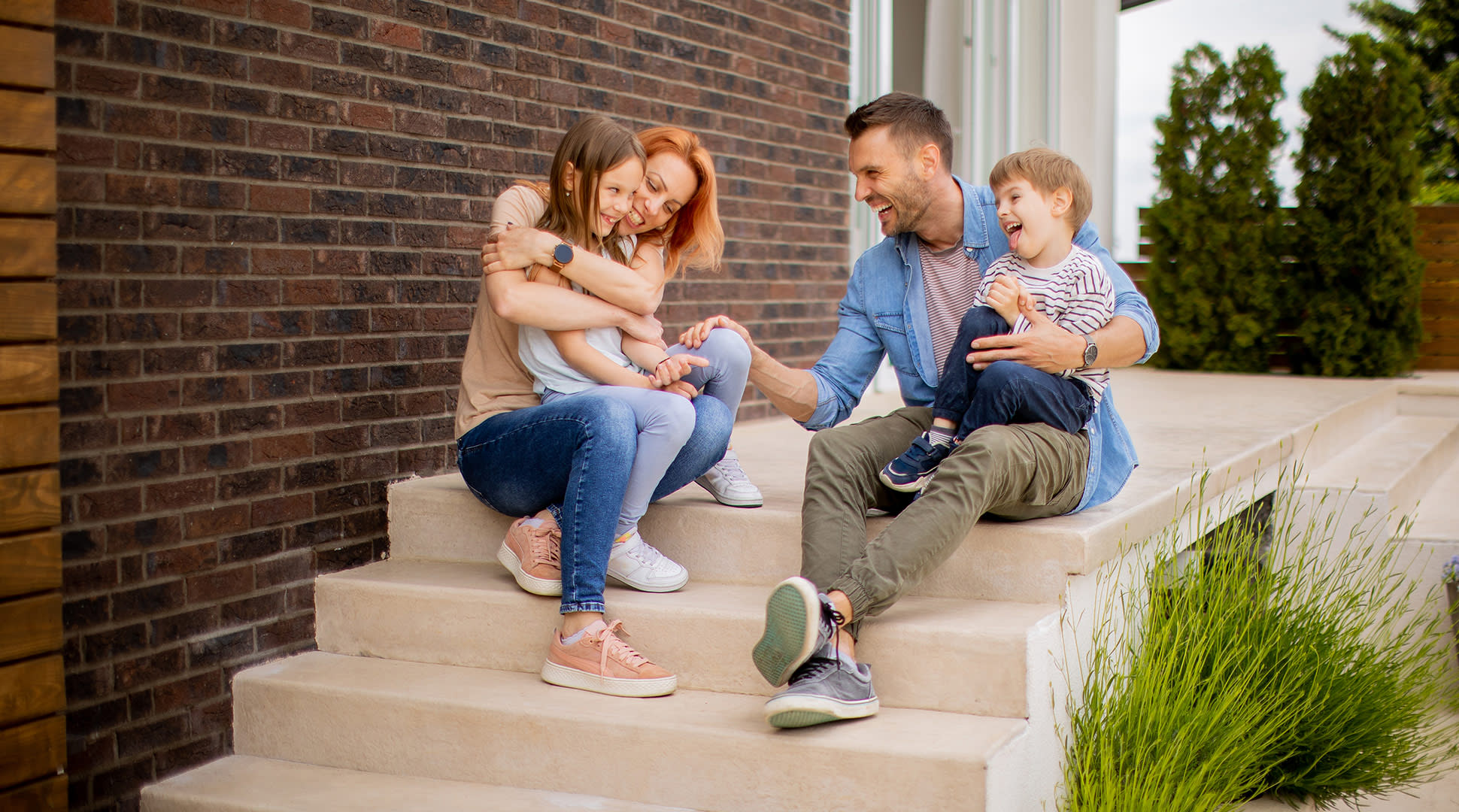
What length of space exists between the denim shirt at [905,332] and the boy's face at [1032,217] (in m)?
0.20

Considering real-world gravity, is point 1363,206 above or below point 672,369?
above

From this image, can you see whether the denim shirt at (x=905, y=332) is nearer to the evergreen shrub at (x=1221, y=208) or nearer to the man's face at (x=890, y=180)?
the man's face at (x=890, y=180)

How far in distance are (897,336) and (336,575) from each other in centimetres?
155

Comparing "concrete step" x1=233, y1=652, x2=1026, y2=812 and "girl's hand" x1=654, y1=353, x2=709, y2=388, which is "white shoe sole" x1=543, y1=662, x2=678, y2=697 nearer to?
"concrete step" x1=233, y1=652, x2=1026, y2=812

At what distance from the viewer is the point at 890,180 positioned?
117 inches

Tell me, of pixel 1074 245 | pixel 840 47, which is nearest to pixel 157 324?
pixel 1074 245

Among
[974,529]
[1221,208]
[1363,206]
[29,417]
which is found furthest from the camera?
[1221,208]

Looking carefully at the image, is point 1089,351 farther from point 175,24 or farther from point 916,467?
point 175,24

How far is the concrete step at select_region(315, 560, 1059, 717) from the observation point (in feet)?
8.02

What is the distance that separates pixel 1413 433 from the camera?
19.8 feet

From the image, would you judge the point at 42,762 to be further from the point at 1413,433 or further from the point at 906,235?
the point at 1413,433

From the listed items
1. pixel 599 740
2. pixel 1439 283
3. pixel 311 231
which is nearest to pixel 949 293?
pixel 599 740

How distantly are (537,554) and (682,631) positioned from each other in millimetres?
396

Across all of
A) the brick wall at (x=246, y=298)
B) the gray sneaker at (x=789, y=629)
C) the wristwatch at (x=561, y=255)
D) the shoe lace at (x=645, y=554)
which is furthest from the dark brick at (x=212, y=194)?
the gray sneaker at (x=789, y=629)
